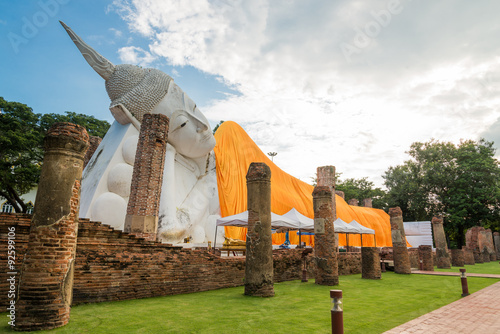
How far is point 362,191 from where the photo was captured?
42875 mm

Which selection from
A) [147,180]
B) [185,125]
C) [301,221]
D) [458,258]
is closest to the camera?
[147,180]

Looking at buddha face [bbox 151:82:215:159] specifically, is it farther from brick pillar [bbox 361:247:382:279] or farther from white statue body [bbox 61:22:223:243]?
brick pillar [bbox 361:247:382:279]

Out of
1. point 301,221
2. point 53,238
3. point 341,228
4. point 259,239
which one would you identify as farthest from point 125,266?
point 341,228

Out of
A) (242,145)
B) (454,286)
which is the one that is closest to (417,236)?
A: (242,145)

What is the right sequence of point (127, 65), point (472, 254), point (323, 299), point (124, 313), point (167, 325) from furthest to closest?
point (472, 254) → point (127, 65) → point (323, 299) → point (124, 313) → point (167, 325)

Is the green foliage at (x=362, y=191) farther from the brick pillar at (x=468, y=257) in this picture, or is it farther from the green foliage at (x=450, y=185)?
the brick pillar at (x=468, y=257)

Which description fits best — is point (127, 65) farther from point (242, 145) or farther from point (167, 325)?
point (167, 325)

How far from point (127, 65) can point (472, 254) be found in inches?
1040

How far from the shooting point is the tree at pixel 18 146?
18469 millimetres

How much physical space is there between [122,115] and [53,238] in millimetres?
12390

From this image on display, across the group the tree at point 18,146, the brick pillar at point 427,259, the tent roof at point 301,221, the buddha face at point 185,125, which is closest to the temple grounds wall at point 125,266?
the tent roof at point 301,221

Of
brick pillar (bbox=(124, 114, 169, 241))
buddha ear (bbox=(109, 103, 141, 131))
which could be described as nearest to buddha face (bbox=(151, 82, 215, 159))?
buddha ear (bbox=(109, 103, 141, 131))

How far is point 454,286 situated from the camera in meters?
10.1

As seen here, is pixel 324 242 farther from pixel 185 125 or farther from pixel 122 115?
pixel 122 115
